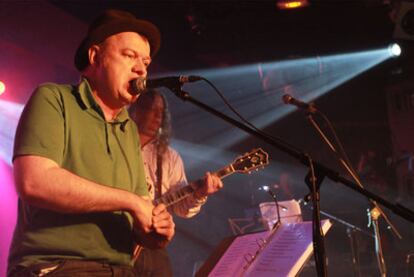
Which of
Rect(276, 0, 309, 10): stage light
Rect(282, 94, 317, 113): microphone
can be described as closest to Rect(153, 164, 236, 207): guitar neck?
Rect(282, 94, 317, 113): microphone

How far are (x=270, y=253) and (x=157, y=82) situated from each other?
1283 mm

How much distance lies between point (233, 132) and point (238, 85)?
3.75ft

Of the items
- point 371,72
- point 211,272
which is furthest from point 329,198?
point 211,272

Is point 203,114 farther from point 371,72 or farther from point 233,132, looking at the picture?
point 371,72

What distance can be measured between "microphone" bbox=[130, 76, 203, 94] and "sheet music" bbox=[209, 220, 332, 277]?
46.1 inches

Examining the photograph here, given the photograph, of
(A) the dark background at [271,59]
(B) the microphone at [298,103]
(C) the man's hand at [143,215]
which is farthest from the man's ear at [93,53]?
(A) the dark background at [271,59]

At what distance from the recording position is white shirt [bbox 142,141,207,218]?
15.6ft

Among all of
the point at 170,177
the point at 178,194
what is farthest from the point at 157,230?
the point at 170,177

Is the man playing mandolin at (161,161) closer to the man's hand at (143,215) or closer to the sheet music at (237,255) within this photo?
the sheet music at (237,255)

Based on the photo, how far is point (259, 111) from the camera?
1304 cm

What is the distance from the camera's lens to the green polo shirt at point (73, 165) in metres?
2.14

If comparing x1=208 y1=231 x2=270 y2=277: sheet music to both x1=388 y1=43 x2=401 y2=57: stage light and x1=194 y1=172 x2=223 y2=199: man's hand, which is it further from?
x1=388 y1=43 x2=401 y2=57: stage light

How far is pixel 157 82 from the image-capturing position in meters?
2.52

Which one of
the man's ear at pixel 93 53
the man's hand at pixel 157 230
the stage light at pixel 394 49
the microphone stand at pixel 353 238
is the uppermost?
the stage light at pixel 394 49
